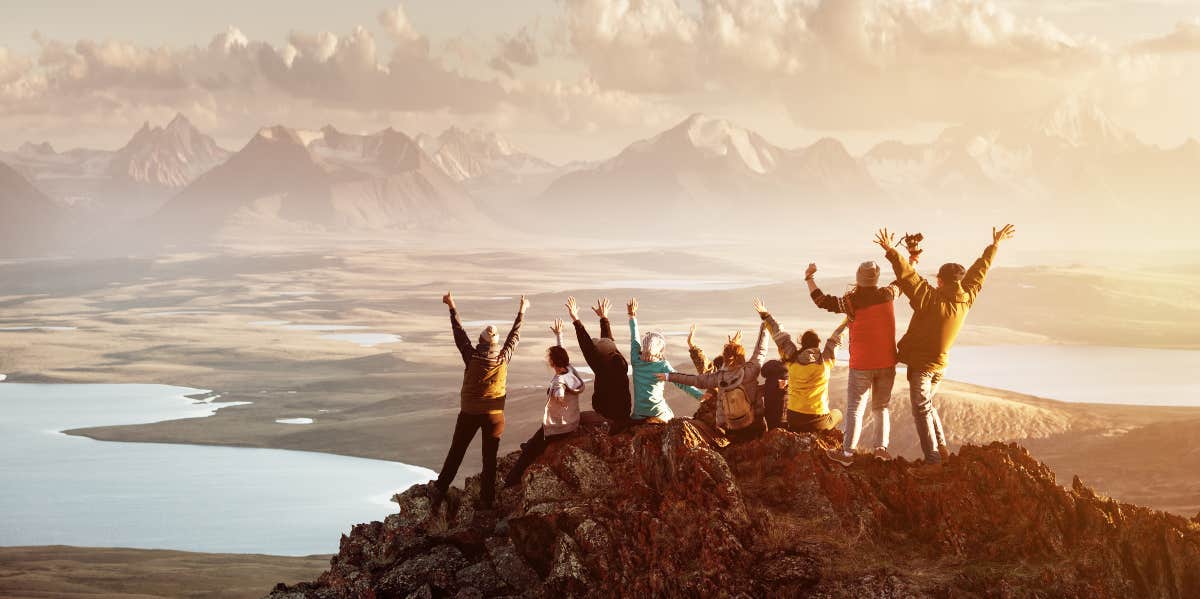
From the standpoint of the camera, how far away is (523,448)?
1689 centimetres

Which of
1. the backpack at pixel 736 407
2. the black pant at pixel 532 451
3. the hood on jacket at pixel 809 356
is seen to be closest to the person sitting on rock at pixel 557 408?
the black pant at pixel 532 451

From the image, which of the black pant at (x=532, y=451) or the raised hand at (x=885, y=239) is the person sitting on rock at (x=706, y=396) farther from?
the raised hand at (x=885, y=239)

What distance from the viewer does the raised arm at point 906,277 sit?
1419 cm

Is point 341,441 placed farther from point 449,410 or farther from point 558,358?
point 558,358

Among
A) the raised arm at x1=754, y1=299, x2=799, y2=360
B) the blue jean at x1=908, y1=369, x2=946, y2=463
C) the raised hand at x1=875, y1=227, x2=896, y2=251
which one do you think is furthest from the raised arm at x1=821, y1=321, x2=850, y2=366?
the raised hand at x1=875, y1=227, x2=896, y2=251

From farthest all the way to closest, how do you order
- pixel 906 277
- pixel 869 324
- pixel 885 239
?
1. pixel 869 324
2. pixel 885 239
3. pixel 906 277

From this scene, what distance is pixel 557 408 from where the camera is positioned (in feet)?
53.5

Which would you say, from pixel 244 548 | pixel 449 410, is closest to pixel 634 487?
pixel 244 548

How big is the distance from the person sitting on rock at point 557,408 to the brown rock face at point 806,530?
0.35 m

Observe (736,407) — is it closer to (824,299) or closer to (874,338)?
(824,299)

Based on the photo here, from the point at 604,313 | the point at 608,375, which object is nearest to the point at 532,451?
the point at 608,375

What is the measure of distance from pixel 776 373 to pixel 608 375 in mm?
2445

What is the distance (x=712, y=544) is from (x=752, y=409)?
227 centimetres

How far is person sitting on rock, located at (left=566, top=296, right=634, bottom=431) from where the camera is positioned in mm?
16141
